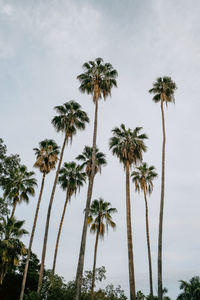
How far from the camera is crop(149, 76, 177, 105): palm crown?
31.4m

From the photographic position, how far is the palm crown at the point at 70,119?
3278 centimetres

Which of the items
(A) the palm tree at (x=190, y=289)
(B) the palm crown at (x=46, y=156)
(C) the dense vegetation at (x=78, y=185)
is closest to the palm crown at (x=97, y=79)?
(C) the dense vegetation at (x=78, y=185)

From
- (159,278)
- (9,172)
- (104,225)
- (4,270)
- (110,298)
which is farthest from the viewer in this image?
(104,225)

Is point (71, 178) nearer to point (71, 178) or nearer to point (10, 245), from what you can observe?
point (71, 178)

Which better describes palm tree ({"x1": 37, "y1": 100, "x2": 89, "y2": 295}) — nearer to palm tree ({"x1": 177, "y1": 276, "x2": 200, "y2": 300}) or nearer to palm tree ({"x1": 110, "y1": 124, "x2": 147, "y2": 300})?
palm tree ({"x1": 110, "y1": 124, "x2": 147, "y2": 300})

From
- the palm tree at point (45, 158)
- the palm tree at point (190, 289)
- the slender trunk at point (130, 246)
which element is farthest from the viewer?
the palm tree at point (190, 289)

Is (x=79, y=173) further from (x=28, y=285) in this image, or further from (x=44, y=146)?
(x=28, y=285)

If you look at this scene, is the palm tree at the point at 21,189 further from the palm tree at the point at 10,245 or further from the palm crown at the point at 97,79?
the palm crown at the point at 97,79

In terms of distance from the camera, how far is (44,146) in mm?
38344

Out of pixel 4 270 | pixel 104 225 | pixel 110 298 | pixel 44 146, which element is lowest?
pixel 110 298

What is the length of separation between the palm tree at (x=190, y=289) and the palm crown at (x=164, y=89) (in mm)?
51050

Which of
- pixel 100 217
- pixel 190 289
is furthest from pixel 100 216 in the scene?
pixel 190 289

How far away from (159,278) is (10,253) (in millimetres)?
18627

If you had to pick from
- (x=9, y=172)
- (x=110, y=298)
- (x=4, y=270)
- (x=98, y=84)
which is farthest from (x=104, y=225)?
(x=98, y=84)
